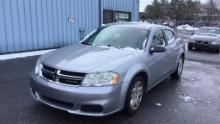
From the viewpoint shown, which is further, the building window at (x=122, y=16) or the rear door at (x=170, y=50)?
the building window at (x=122, y=16)

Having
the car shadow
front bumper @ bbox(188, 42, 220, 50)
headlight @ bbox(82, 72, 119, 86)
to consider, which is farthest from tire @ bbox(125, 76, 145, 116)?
front bumper @ bbox(188, 42, 220, 50)

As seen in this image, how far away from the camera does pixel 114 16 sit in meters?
14.8

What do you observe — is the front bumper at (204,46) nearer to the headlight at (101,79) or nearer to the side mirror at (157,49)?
the side mirror at (157,49)

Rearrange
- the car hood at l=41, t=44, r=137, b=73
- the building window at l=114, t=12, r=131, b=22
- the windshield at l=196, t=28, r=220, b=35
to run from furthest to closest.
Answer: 1. the windshield at l=196, t=28, r=220, b=35
2. the building window at l=114, t=12, r=131, b=22
3. the car hood at l=41, t=44, r=137, b=73

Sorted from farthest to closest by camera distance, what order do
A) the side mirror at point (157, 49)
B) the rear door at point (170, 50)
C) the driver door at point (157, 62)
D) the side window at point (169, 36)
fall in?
1. the side window at point (169, 36)
2. the rear door at point (170, 50)
3. the driver door at point (157, 62)
4. the side mirror at point (157, 49)

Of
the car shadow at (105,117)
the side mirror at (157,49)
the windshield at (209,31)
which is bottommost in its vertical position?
the car shadow at (105,117)

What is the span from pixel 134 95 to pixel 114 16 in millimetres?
10953

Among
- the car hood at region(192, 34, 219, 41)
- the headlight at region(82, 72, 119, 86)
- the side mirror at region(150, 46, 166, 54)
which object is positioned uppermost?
the side mirror at region(150, 46, 166, 54)

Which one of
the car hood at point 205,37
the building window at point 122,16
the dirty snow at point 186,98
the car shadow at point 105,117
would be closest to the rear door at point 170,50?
the dirty snow at point 186,98

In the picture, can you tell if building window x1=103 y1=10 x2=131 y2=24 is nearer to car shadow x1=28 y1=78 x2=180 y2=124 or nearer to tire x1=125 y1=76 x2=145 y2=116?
car shadow x1=28 y1=78 x2=180 y2=124

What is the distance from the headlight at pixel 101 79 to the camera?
371 centimetres

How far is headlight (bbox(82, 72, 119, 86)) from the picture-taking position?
371 cm

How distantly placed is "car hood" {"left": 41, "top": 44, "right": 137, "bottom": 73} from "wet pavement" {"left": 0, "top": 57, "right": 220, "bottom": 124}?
0.87 meters

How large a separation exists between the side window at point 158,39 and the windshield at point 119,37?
0.25 meters
